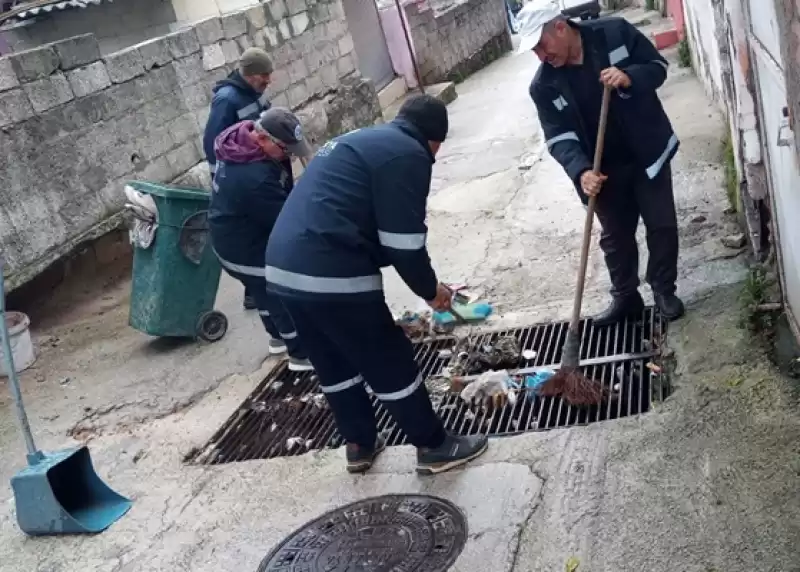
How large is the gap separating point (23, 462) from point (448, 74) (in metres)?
13.6

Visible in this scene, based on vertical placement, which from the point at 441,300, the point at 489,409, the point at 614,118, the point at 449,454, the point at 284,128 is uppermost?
the point at 284,128

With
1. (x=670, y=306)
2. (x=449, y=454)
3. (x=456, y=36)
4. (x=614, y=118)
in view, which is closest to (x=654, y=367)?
(x=670, y=306)

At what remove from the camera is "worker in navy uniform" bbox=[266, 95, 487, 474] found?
3.52 m

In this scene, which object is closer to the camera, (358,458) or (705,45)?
(358,458)

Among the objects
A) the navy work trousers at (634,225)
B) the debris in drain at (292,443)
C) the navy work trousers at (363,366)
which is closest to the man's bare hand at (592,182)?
the navy work trousers at (634,225)

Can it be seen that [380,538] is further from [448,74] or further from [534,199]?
[448,74]

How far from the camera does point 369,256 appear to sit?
3662 mm

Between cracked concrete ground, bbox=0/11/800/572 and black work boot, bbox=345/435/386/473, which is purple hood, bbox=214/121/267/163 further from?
black work boot, bbox=345/435/386/473

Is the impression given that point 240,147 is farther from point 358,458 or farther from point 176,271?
point 358,458

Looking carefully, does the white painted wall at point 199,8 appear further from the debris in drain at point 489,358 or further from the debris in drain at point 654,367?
the debris in drain at point 654,367

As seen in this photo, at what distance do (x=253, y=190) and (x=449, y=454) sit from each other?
1.80m

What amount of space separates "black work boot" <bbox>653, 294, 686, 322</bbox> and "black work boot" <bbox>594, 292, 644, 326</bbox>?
16 centimetres

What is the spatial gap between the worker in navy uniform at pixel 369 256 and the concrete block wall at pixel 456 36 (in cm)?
1311

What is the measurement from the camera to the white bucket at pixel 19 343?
6.12 meters
